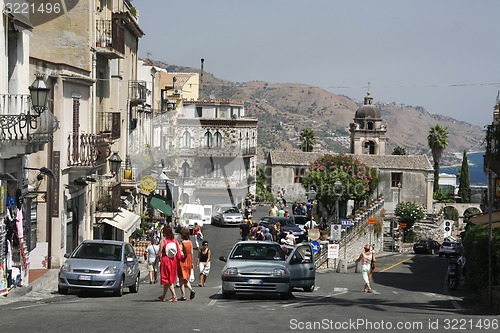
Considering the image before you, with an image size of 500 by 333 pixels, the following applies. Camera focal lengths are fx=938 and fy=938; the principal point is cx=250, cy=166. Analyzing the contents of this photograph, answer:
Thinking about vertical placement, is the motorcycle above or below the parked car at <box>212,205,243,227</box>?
above

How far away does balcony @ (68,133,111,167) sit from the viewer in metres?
31.2

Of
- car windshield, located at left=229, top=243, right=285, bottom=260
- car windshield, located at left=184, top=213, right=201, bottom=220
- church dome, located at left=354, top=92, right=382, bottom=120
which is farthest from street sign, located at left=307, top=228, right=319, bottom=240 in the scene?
church dome, located at left=354, top=92, right=382, bottom=120

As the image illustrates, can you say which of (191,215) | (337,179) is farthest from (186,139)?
(191,215)

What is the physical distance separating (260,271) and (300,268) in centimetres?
253

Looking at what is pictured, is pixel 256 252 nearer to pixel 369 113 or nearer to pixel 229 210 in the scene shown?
pixel 229 210

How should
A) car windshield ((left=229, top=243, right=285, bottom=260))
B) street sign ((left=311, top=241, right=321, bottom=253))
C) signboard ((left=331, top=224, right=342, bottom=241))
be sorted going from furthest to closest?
1. signboard ((left=331, top=224, right=342, bottom=241))
2. street sign ((left=311, top=241, right=321, bottom=253))
3. car windshield ((left=229, top=243, right=285, bottom=260))

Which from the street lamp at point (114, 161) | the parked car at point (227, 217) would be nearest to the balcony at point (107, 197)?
the street lamp at point (114, 161)

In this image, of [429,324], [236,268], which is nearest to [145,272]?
[236,268]

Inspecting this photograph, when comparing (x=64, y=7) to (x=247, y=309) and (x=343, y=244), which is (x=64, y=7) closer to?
(x=247, y=309)

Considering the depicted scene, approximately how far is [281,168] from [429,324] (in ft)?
323

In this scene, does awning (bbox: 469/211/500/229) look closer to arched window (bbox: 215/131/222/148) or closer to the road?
the road

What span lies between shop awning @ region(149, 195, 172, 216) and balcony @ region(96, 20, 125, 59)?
15.2 meters

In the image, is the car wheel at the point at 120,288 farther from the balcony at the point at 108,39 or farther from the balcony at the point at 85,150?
the balcony at the point at 108,39

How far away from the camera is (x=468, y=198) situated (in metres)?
131
